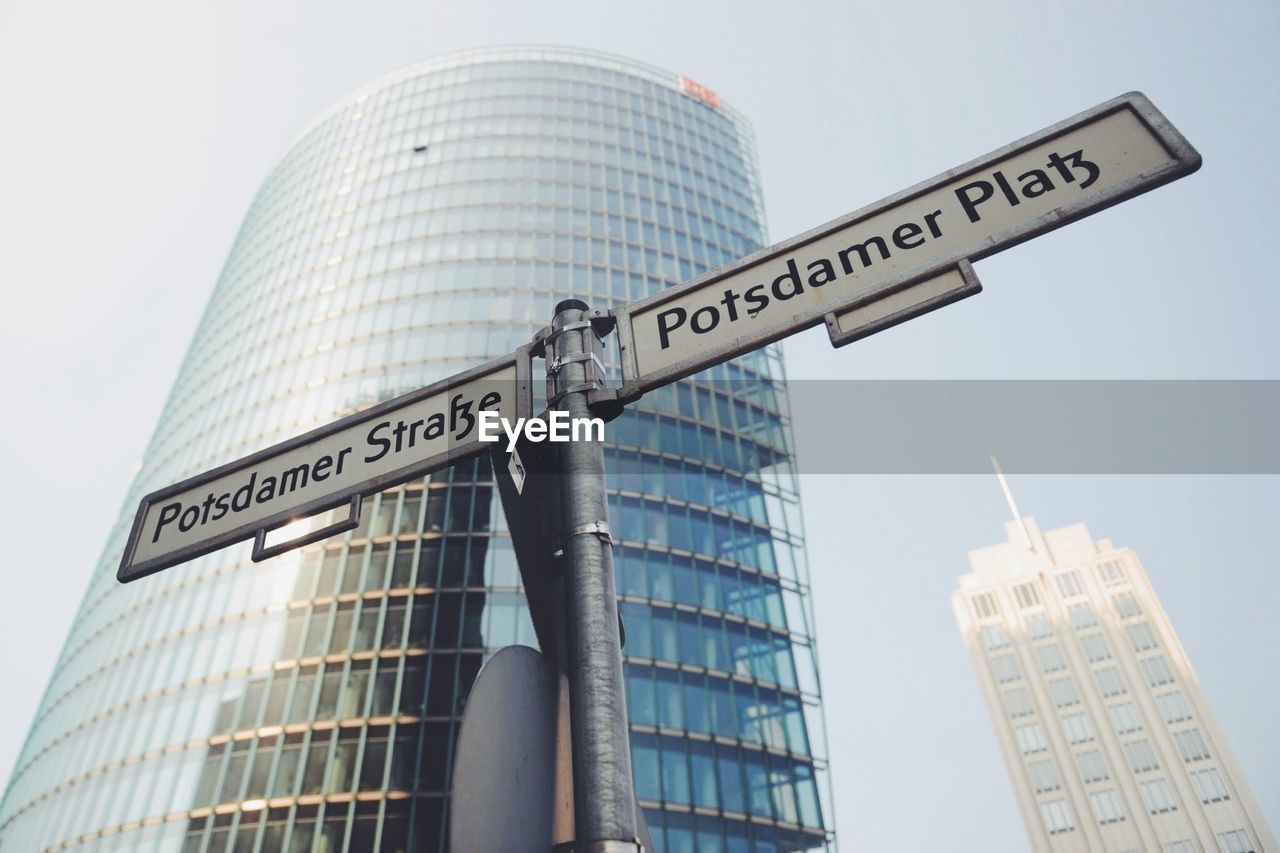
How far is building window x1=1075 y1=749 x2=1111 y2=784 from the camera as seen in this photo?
246 feet

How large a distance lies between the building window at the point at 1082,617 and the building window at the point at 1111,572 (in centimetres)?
350

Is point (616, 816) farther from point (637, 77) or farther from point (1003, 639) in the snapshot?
point (1003, 639)

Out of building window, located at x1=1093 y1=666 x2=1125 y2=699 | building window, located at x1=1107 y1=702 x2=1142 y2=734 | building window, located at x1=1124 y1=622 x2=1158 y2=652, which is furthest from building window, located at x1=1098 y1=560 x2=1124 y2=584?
building window, located at x1=1107 y1=702 x2=1142 y2=734

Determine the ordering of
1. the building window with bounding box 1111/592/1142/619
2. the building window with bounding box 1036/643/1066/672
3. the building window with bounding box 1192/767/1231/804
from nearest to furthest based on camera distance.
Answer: the building window with bounding box 1192/767/1231/804
the building window with bounding box 1111/592/1142/619
the building window with bounding box 1036/643/1066/672

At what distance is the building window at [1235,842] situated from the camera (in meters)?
67.5

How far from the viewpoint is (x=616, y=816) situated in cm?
219

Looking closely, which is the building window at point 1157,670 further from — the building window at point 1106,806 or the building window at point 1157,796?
the building window at point 1106,806

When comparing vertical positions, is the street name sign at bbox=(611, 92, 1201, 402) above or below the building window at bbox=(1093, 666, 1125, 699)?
below

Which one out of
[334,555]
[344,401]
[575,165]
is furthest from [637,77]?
[334,555]

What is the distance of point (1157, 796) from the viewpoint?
7200cm

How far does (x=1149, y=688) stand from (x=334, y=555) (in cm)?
7356

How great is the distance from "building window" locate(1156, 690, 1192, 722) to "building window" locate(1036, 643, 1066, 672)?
27.2ft

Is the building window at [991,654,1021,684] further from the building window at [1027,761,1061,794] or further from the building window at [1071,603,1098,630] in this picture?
the building window at [1027,761,1061,794]
